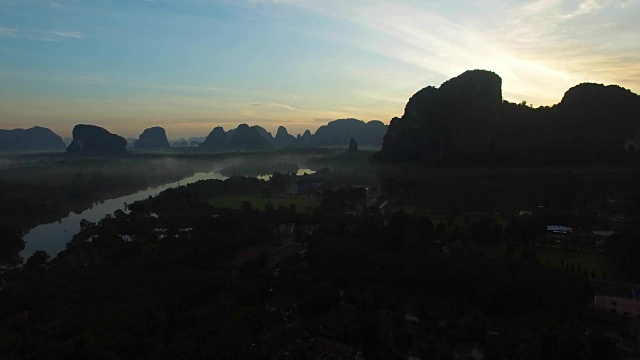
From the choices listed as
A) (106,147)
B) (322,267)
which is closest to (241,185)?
(322,267)

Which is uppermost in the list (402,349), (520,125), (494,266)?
(520,125)

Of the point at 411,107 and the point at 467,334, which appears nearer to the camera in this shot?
the point at 467,334

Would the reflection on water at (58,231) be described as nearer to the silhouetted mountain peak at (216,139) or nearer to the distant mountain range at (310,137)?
the distant mountain range at (310,137)

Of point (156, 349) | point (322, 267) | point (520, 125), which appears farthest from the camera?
point (520, 125)

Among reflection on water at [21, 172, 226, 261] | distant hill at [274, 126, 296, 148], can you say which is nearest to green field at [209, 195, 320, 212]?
reflection on water at [21, 172, 226, 261]

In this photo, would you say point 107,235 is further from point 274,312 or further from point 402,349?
point 402,349

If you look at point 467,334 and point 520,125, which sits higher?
point 520,125

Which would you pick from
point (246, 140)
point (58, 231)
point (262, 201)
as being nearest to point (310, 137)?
point (246, 140)
